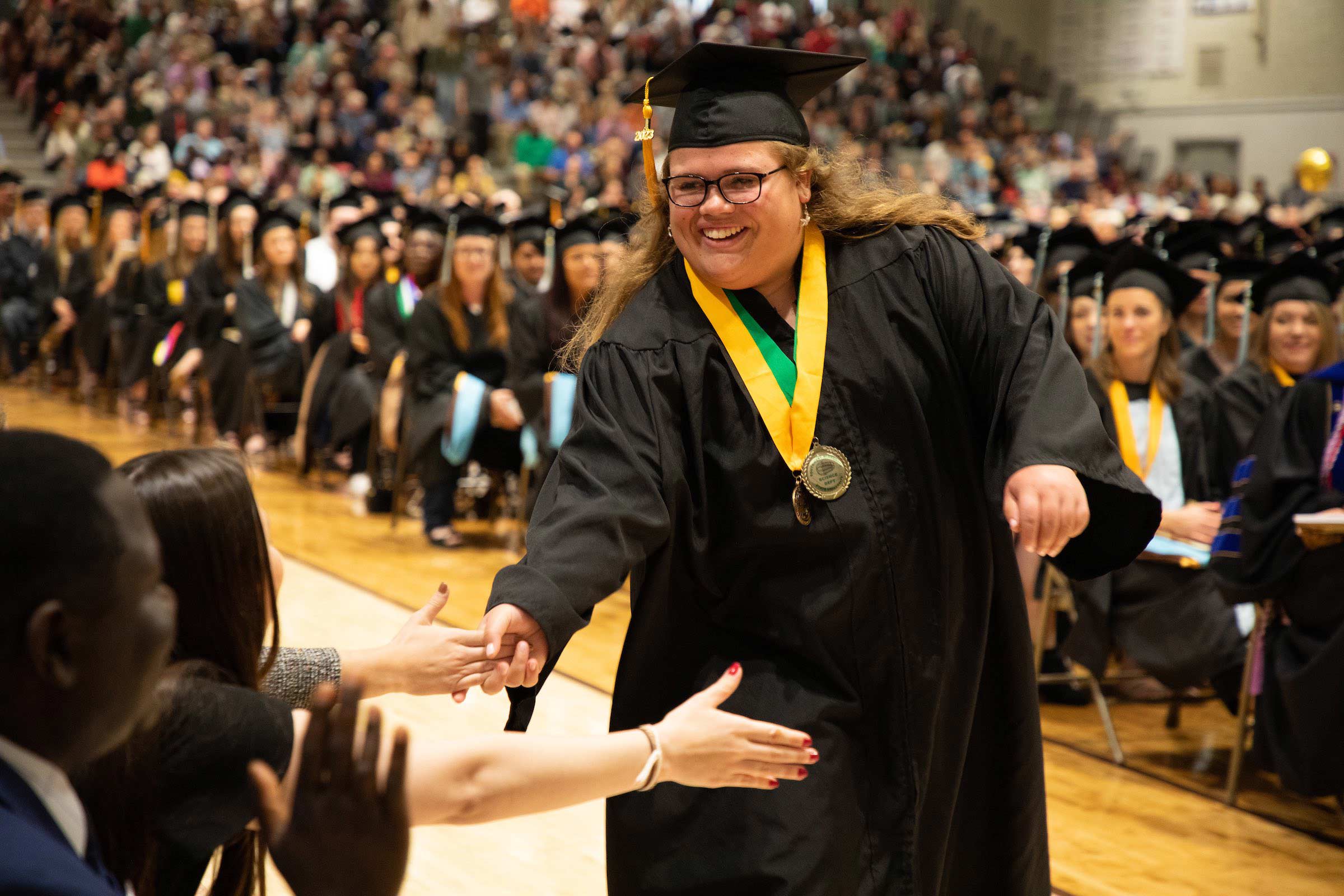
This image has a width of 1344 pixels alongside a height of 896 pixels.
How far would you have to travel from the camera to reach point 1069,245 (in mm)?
7719

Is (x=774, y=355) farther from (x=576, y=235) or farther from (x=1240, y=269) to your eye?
(x=576, y=235)

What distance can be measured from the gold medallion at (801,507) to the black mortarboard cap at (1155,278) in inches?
135

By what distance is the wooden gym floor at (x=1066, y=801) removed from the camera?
385 centimetres

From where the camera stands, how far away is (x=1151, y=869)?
3943 millimetres

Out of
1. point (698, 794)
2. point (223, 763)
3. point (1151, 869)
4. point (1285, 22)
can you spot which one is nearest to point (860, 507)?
point (698, 794)

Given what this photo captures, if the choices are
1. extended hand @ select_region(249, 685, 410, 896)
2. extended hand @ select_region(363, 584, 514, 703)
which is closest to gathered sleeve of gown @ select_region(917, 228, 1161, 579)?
extended hand @ select_region(363, 584, 514, 703)

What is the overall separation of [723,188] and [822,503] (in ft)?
1.93

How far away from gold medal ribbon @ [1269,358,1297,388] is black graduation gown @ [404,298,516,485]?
14.4 feet

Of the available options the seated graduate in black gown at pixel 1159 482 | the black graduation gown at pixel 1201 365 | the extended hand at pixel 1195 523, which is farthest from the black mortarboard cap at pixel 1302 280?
the black graduation gown at pixel 1201 365

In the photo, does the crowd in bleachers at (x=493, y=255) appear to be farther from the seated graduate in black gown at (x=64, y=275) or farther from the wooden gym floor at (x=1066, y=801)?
the wooden gym floor at (x=1066, y=801)

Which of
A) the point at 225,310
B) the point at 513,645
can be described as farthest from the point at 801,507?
the point at 225,310

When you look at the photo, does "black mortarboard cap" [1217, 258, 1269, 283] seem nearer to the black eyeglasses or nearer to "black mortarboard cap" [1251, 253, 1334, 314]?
"black mortarboard cap" [1251, 253, 1334, 314]

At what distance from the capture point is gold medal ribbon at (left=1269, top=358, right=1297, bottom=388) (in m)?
5.32

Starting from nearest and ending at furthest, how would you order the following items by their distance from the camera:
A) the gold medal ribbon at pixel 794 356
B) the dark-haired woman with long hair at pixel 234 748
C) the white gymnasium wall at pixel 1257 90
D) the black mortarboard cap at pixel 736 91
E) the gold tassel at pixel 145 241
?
the dark-haired woman with long hair at pixel 234 748 < the gold medal ribbon at pixel 794 356 < the black mortarboard cap at pixel 736 91 < the gold tassel at pixel 145 241 < the white gymnasium wall at pixel 1257 90
